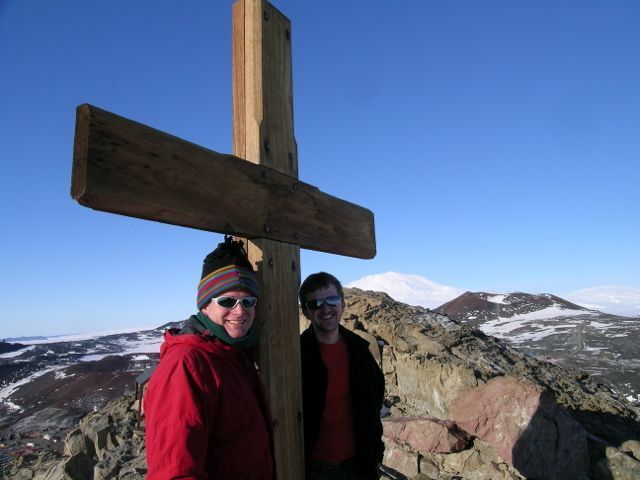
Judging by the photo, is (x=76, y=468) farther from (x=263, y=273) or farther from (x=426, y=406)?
(x=263, y=273)

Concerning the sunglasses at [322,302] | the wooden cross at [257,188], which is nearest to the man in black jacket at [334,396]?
the sunglasses at [322,302]

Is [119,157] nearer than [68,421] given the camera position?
Yes

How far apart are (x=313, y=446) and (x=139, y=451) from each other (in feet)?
15.7

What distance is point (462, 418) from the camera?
15.7 ft

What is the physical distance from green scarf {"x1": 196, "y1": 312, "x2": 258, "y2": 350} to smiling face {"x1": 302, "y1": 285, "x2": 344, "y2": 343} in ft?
2.38

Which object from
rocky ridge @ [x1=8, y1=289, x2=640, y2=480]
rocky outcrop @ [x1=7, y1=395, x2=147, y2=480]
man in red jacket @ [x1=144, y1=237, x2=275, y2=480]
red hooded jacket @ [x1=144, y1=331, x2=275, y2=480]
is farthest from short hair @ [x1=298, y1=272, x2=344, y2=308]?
rocky outcrop @ [x1=7, y1=395, x2=147, y2=480]

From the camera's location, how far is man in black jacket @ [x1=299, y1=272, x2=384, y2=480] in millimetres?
2195

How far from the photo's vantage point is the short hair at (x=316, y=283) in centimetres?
235

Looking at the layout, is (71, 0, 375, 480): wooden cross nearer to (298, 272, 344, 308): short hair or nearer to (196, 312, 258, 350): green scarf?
(196, 312, 258, 350): green scarf

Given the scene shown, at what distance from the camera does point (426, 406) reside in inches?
222

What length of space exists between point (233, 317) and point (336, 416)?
102cm

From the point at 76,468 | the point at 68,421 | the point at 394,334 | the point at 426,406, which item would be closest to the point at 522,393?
the point at 426,406

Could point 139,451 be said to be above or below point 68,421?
above

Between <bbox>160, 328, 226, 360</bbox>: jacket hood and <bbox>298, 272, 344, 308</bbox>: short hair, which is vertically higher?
<bbox>298, 272, 344, 308</bbox>: short hair
